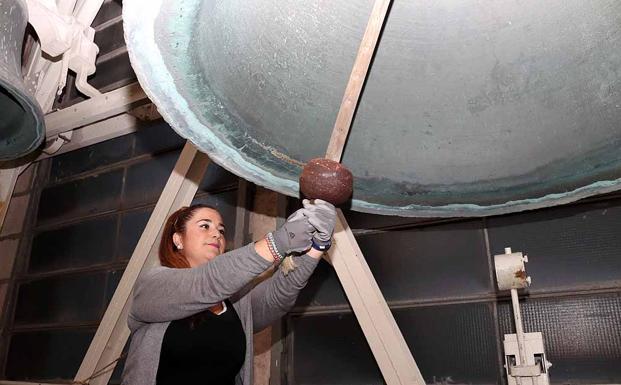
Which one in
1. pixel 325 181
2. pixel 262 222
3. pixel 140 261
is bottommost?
pixel 325 181

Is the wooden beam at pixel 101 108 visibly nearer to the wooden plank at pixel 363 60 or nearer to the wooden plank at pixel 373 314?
the wooden plank at pixel 373 314

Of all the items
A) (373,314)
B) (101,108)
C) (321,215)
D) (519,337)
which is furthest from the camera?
(101,108)

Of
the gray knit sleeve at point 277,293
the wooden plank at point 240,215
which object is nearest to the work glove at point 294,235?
the gray knit sleeve at point 277,293

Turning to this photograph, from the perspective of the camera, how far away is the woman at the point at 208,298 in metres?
0.83

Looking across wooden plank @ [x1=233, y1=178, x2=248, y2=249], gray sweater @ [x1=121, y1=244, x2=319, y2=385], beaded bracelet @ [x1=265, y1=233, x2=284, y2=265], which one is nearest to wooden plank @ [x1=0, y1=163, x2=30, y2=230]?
wooden plank @ [x1=233, y1=178, x2=248, y2=249]

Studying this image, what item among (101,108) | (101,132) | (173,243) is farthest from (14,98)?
(101,132)

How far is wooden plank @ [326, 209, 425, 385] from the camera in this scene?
1.47 m

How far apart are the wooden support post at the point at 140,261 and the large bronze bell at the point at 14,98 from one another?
25.7 inches

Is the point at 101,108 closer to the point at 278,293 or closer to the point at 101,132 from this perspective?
the point at 101,132

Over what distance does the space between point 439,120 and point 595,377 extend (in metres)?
1.01

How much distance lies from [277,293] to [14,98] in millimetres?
767

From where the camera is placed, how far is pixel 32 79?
8.05ft

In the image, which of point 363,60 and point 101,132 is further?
point 101,132

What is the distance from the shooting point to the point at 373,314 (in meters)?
1.56
